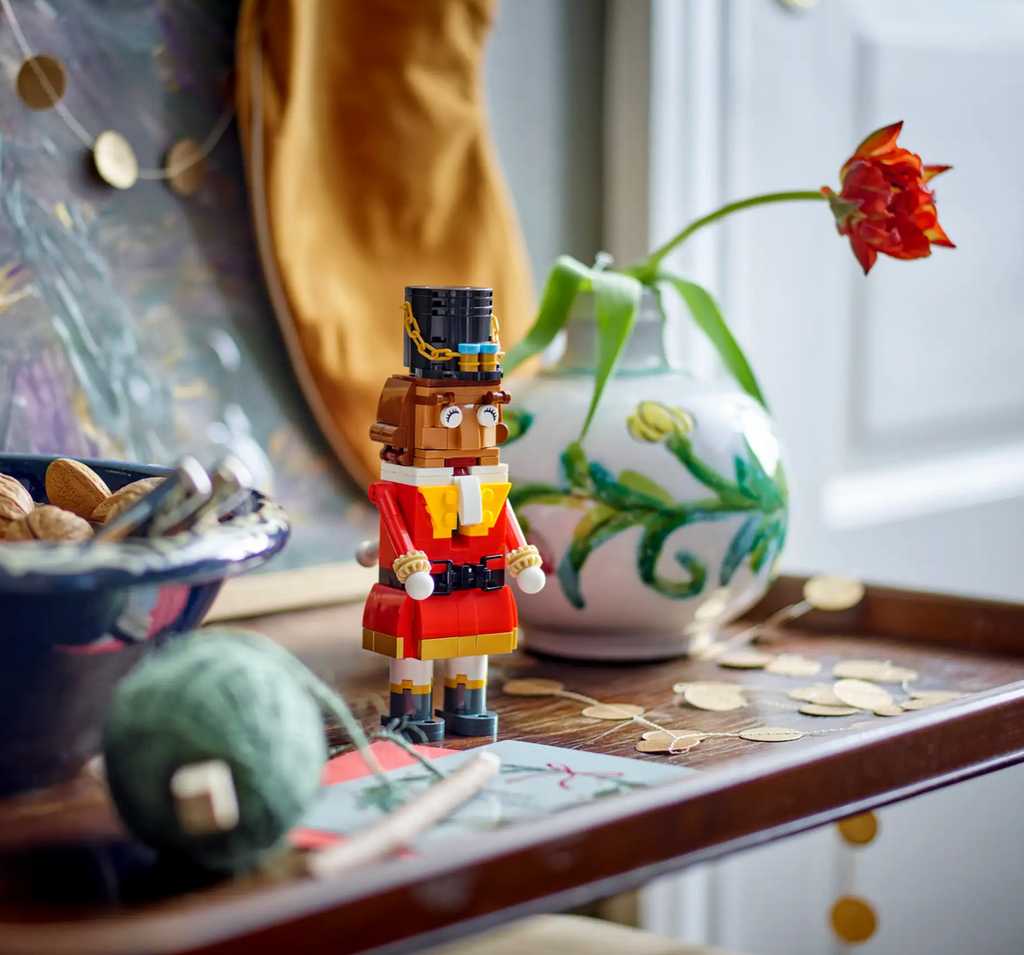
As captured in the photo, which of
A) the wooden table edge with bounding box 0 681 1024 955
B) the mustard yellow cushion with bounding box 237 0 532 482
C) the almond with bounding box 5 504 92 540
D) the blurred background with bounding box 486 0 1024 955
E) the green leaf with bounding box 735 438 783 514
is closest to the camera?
the wooden table edge with bounding box 0 681 1024 955

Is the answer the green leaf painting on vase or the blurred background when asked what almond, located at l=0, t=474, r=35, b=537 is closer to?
the green leaf painting on vase

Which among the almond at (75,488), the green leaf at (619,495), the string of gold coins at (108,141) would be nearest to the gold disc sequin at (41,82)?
the string of gold coins at (108,141)

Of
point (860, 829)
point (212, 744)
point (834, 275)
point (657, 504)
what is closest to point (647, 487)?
point (657, 504)

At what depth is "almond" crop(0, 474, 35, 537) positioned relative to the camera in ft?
1.75

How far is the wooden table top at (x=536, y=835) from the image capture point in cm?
37

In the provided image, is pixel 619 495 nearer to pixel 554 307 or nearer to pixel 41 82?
pixel 554 307

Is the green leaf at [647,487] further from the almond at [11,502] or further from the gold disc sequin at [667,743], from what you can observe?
the almond at [11,502]

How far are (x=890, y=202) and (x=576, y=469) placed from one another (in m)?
0.22

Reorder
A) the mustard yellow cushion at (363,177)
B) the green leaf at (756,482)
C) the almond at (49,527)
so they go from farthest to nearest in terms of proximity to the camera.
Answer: the mustard yellow cushion at (363,177) → the green leaf at (756,482) → the almond at (49,527)

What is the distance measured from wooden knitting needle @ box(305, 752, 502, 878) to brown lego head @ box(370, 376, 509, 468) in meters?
0.14

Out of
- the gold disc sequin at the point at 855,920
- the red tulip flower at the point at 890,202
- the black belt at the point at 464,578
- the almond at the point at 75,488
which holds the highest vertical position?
the red tulip flower at the point at 890,202

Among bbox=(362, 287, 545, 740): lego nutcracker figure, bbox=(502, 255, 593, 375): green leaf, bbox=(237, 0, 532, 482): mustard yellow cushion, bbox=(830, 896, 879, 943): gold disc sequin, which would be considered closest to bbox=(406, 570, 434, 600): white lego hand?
bbox=(362, 287, 545, 740): lego nutcracker figure

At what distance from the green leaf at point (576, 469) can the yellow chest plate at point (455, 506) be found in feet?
0.44

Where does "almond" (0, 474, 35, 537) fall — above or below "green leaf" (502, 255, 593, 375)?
below
